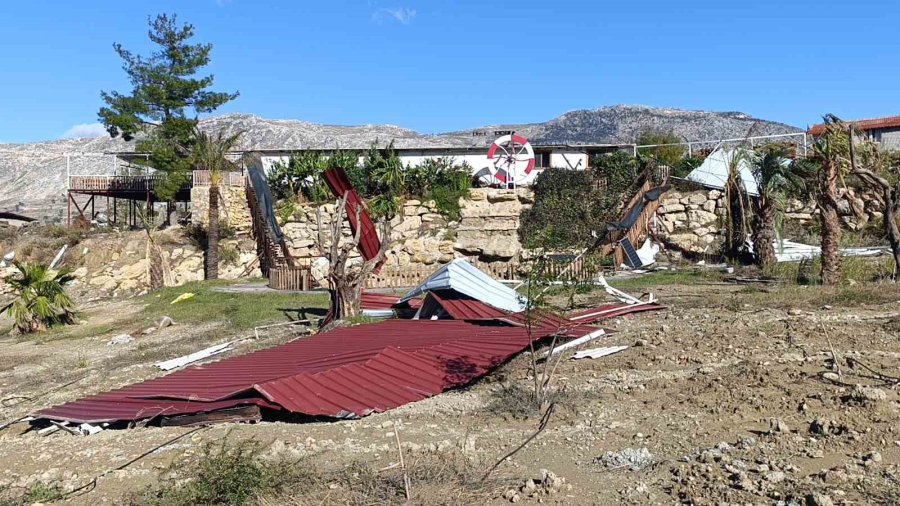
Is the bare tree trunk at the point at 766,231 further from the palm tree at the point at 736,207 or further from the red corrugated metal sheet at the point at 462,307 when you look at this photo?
the red corrugated metal sheet at the point at 462,307

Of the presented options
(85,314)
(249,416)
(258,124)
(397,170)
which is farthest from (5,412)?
(258,124)

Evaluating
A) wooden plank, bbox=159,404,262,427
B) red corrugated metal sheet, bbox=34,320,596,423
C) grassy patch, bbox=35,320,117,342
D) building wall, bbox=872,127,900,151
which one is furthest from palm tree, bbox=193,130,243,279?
A: building wall, bbox=872,127,900,151

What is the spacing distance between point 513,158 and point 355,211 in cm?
1706

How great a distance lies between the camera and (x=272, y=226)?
27.2m

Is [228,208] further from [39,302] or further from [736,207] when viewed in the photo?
[736,207]

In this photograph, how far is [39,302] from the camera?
17.9 meters

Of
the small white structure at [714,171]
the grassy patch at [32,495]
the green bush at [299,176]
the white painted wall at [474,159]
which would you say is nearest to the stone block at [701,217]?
the small white structure at [714,171]

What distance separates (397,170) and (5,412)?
68.4ft

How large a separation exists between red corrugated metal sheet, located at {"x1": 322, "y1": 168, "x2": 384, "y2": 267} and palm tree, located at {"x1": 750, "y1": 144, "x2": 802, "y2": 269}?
32.5 feet

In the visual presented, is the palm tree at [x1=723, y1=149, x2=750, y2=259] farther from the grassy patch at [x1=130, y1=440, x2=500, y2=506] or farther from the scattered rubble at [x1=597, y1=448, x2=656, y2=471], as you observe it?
the grassy patch at [x1=130, y1=440, x2=500, y2=506]

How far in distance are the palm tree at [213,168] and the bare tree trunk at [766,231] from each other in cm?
1692

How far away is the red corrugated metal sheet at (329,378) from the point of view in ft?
25.5

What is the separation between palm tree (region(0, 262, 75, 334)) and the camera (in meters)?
17.9

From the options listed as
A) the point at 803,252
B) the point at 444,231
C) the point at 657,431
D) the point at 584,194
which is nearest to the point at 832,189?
the point at 803,252
